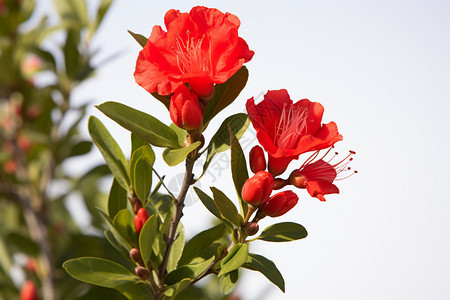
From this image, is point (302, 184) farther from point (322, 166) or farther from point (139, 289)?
point (139, 289)

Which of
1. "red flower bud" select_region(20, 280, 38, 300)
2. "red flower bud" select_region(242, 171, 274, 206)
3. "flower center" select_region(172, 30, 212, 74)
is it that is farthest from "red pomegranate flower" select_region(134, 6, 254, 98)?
"red flower bud" select_region(20, 280, 38, 300)

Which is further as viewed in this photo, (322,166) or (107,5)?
(107,5)

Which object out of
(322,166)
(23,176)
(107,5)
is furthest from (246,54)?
(23,176)

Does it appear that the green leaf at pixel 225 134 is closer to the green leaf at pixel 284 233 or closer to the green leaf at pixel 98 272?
the green leaf at pixel 284 233

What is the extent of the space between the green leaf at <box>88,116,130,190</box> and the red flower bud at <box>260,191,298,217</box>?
36 centimetres

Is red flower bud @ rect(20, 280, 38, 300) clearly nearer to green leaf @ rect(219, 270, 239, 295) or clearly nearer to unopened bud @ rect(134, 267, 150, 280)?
unopened bud @ rect(134, 267, 150, 280)

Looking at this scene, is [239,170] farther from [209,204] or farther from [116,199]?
[116,199]

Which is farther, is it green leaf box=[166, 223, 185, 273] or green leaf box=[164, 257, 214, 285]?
green leaf box=[166, 223, 185, 273]

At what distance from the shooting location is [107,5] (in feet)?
7.60

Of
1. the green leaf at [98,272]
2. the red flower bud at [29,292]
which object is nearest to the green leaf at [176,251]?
the green leaf at [98,272]

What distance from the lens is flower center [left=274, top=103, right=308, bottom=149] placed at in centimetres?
109

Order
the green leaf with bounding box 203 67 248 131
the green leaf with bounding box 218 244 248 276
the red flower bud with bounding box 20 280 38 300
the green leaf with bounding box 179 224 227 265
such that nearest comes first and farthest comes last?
1. the green leaf with bounding box 218 244 248 276
2. the green leaf with bounding box 203 67 248 131
3. the green leaf with bounding box 179 224 227 265
4. the red flower bud with bounding box 20 280 38 300

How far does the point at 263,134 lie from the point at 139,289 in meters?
0.48

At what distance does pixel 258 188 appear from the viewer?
1.06m
